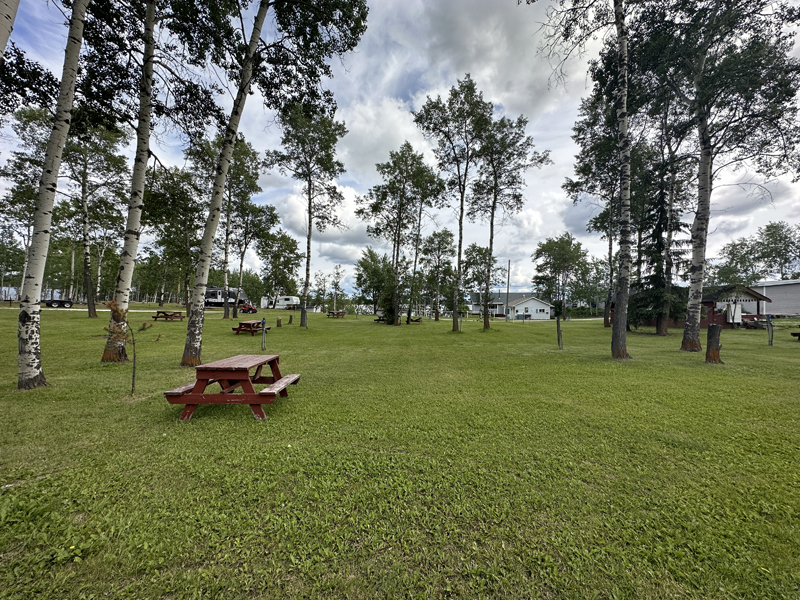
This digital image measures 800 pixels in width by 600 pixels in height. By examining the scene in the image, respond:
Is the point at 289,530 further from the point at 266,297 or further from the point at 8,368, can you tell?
the point at 266,297

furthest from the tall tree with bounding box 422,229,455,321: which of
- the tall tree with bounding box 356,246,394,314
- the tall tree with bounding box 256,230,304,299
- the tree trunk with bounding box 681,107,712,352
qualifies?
the tree trunk with bounding box 681,107,712,352

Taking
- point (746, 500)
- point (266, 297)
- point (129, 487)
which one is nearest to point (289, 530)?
point (129, 487)

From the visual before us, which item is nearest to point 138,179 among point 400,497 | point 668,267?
point 400,497

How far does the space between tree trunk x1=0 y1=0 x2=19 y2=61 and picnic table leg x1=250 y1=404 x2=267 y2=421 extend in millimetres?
4757

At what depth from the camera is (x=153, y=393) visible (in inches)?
200

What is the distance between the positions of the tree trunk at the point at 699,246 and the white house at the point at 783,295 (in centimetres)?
3509

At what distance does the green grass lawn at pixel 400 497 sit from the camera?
1695 mm

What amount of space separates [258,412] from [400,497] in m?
2.56

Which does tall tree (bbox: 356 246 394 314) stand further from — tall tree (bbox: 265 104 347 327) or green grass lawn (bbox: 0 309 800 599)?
green grass lawn (bbox: 0 309 800 599)

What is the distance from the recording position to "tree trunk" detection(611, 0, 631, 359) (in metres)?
8.77

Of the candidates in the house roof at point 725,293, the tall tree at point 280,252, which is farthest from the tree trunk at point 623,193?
the tall tree at point 280,252

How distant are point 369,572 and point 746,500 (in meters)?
3.15

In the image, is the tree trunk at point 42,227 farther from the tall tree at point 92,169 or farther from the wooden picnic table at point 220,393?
the tall tree at point 92,169

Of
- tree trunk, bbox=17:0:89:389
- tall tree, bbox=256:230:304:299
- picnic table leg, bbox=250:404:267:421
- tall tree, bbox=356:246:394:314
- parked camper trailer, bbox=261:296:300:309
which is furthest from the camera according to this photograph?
parked camper trailer, bbox=261:296:300:309
